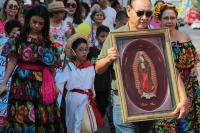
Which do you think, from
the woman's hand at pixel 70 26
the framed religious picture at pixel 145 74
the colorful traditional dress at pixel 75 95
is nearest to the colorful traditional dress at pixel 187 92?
the colorful traditional dress at pixel 75 95

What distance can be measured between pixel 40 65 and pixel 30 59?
158 millimetres

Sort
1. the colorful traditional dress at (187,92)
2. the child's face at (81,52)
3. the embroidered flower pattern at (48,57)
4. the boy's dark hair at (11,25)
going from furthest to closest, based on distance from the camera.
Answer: the boy's dark hair at (11,25) → the child's face at (81,52) → the colorful traditional dress at (187,92) → the embroidered flower pattern at (48,57)

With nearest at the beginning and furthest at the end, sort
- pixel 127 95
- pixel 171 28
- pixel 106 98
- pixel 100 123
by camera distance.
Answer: pixel 127 95 → pixel 171 28 → pixel 100 123 → pixel 106 98

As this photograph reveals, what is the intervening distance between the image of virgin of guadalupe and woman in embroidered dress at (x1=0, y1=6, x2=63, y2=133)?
154cm

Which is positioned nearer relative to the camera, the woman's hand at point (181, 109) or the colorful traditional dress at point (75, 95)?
the woman's hand at point (181, 109)

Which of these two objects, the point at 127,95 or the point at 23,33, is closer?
the point at 127,95

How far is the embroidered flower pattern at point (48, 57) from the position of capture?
5484 mm

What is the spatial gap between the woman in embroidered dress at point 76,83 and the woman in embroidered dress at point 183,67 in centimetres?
107

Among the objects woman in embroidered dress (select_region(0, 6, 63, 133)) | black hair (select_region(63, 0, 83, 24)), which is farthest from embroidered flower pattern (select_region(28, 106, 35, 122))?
black hair (select_region(63, 0, 83, 24))

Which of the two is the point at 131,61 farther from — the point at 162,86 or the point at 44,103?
the point at 44,103

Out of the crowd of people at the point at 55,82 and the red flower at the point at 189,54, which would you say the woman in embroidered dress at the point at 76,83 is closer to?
the crowd of people at the point at 55,82

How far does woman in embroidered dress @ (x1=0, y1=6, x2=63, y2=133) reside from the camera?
542cm

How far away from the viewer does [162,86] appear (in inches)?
168

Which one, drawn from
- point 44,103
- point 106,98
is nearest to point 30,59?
point 44,103
